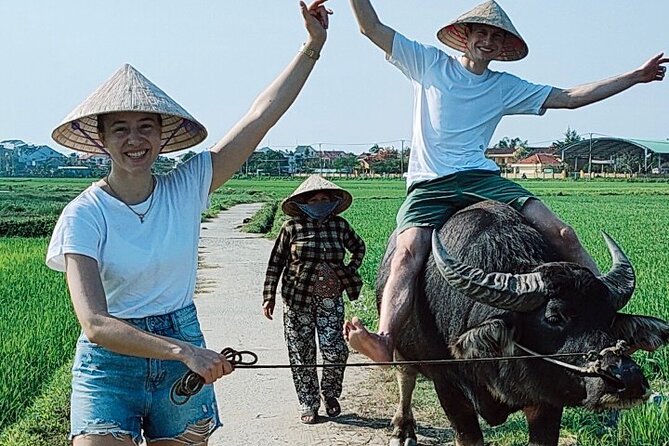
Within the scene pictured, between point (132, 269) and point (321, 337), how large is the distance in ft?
10.6

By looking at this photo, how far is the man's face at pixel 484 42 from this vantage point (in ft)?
15.3

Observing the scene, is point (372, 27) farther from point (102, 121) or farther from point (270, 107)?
point (102, 121)

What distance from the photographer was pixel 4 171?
253 ft

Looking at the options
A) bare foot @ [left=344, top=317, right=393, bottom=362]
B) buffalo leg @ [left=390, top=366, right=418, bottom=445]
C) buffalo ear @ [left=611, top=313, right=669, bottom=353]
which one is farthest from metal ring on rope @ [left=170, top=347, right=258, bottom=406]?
buffalo leg @ [left=390, top=366, right=418, bottom=445]

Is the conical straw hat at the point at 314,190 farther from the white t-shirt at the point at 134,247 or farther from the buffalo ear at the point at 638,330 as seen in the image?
the white t-shirt at the point at 134,247

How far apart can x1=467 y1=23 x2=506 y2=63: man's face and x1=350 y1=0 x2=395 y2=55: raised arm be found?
429mm

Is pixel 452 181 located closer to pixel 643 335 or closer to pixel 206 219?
pixel 643 335

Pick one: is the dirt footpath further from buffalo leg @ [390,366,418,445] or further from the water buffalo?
the water buffalo

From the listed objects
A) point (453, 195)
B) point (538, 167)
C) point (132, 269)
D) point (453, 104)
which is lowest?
point (538, 167)

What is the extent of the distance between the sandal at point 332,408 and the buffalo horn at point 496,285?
7.45ft

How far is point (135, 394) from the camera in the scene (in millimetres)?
2910

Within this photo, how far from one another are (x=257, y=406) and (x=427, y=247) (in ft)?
6.97

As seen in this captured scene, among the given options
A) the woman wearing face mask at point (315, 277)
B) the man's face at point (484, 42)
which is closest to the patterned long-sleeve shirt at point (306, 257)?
the woman wearing face mask at point (315, 277)

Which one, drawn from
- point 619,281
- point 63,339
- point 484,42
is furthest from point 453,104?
point 63,339
